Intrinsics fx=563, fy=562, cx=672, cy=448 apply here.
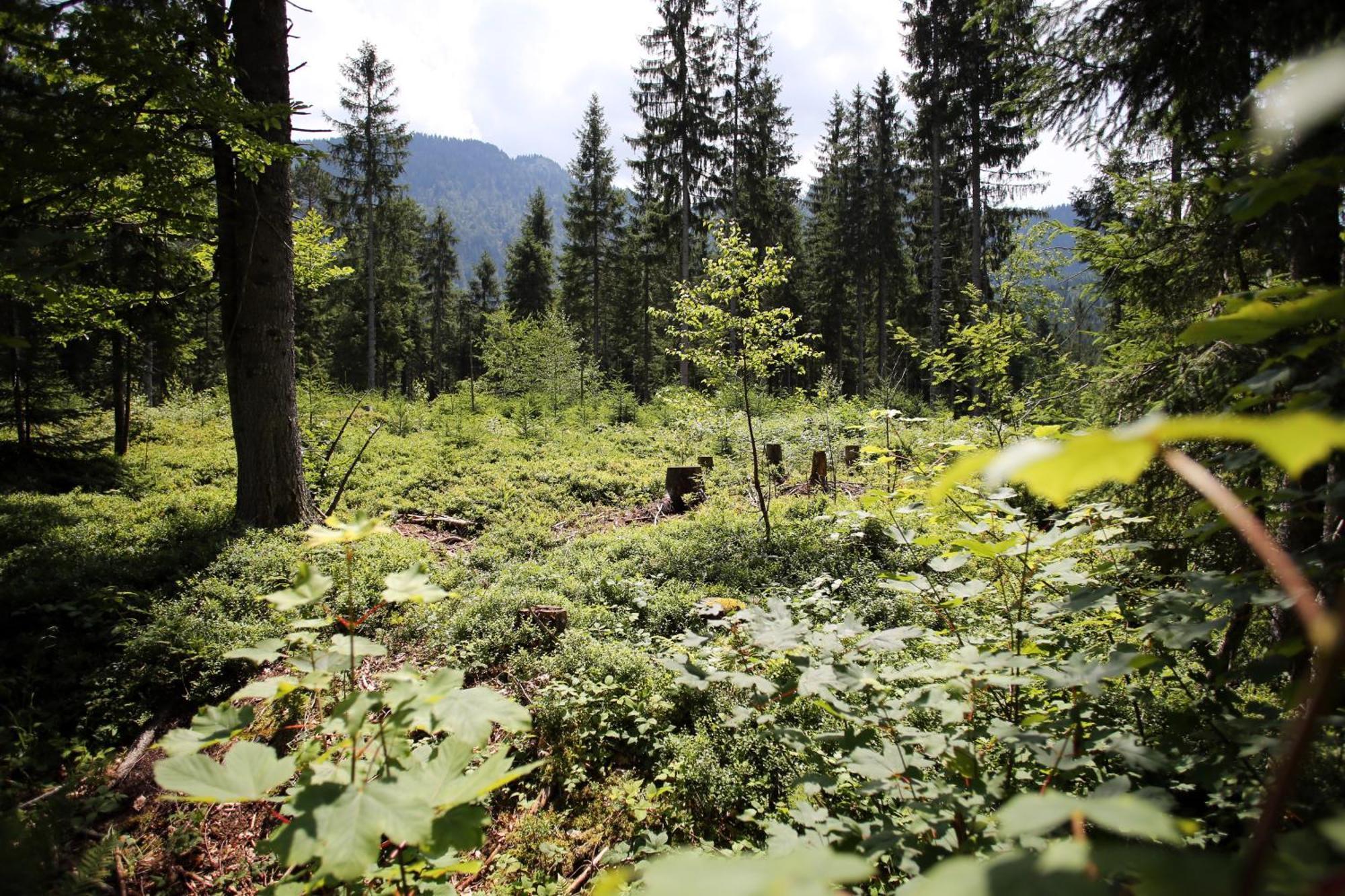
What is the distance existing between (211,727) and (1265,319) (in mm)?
2288

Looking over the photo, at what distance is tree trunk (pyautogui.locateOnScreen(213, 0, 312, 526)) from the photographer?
5.48 meters

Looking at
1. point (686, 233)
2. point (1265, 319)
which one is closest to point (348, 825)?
point (1265, 319)

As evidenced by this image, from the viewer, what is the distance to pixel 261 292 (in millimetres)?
5570

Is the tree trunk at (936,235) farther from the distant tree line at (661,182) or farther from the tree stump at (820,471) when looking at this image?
the tree stump at (820,471)

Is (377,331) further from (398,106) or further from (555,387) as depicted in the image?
(555,387)

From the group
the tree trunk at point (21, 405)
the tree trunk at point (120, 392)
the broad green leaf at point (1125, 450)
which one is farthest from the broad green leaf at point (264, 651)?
the tree trunk at point (120, 392)

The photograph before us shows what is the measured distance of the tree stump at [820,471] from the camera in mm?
8734

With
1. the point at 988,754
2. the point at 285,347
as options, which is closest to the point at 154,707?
the point at 285,347

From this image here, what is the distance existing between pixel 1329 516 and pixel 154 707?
567 cm

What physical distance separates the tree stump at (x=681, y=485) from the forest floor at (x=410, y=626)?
1.54 feet

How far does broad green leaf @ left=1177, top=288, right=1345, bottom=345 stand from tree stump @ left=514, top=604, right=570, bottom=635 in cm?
403

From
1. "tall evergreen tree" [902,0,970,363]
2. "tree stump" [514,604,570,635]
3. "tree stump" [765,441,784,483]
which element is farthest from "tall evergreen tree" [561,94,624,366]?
"tree stump" [514,604,570,635]

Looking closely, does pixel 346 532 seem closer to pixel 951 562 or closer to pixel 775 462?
pixel 951 562

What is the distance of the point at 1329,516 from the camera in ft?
6.32
